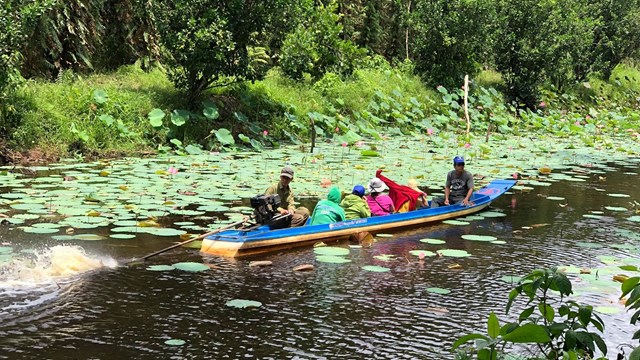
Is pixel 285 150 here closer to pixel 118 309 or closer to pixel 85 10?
pixel 85 10

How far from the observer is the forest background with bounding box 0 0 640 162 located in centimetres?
1544

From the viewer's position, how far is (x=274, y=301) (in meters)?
6.95

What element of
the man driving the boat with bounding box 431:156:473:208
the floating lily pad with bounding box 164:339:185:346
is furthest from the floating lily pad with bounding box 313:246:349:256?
the floating lily pad with bounding box 164:339:185:346

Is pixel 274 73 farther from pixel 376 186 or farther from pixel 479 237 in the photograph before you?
pixel 479 237

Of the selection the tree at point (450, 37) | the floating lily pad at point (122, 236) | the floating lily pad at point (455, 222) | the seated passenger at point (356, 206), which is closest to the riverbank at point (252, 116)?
the tree at point (450, 37)

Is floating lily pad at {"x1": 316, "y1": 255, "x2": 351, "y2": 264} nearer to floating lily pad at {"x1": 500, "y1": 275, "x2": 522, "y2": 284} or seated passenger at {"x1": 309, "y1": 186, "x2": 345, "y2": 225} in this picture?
seated passenger at {"x1": 309, "y1": 186, "x2": 345, "y2": 225}

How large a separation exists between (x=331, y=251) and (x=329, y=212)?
78 centimetres

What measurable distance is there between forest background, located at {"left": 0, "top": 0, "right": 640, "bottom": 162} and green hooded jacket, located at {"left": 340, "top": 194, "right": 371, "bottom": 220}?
266 inches

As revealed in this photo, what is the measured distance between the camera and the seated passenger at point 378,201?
34.8 ft

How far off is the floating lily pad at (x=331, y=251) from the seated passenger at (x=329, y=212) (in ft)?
1.66

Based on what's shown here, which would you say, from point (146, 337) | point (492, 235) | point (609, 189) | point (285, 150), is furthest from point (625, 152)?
point (146, 337)

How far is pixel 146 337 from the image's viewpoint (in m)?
5.90

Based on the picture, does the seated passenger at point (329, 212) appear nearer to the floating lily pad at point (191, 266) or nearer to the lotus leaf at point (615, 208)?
the floating lily pad at point (191, 266)

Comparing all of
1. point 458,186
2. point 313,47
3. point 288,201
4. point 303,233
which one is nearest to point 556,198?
point 458,186
